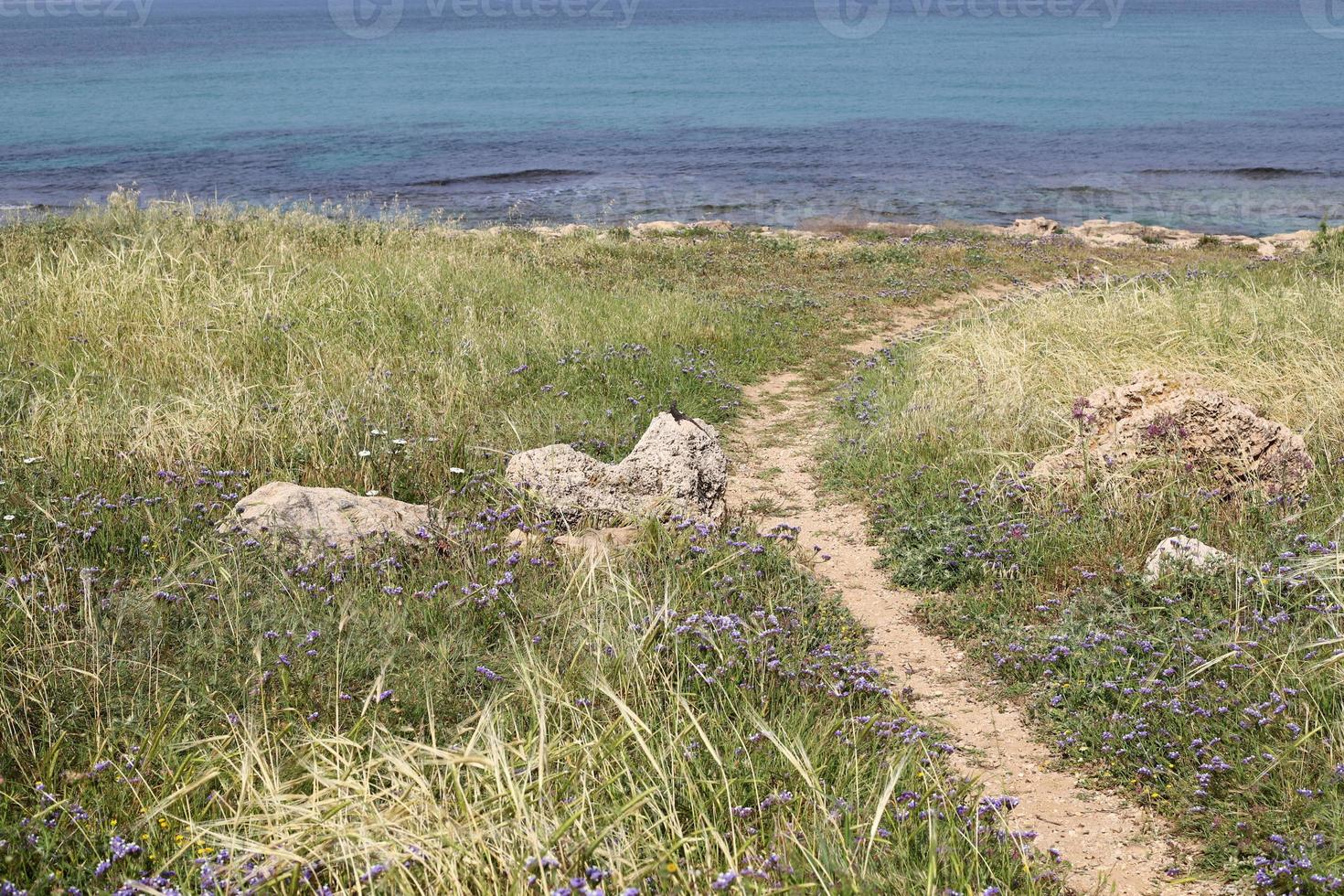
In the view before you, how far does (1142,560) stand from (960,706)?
1.86 meters

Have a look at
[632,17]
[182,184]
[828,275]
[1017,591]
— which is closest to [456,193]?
[182,184]

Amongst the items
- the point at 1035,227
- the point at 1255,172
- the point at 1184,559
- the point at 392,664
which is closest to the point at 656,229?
the point at 1035,227

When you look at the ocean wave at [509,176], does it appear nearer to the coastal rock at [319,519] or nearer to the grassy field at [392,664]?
the grassy field at [392,664]

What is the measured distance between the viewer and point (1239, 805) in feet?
13.2

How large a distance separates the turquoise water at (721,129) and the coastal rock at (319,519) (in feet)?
74.7

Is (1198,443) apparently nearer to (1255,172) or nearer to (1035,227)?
(1035,227)

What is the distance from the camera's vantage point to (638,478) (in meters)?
6.89

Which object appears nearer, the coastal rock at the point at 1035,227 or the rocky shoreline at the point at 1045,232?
the rocky shoreline at the point at 1045,232

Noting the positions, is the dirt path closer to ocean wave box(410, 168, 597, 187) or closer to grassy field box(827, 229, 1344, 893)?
grassy field box(827, 229, 1344, 893)

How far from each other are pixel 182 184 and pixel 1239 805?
39609mm

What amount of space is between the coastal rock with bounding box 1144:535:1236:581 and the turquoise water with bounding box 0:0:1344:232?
80.5ft

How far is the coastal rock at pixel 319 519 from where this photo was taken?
19.1ft

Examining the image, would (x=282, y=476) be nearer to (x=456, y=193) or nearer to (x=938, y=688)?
(x=938, y=688)

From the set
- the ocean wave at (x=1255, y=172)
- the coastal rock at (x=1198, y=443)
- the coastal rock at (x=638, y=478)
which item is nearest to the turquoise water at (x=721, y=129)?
the ocean wave at (x=1255, y=172)
